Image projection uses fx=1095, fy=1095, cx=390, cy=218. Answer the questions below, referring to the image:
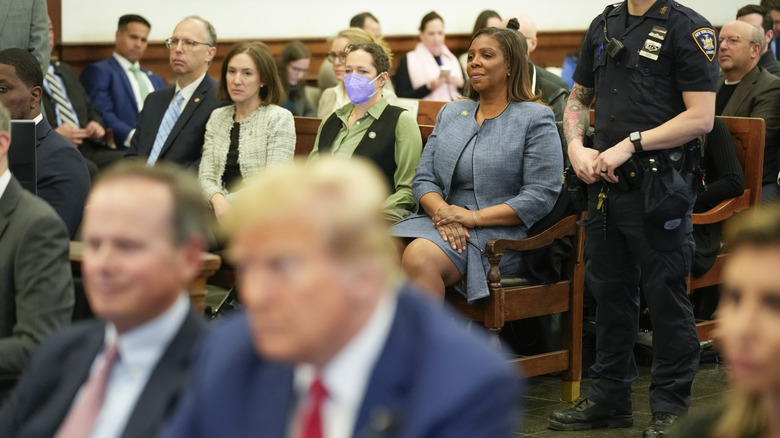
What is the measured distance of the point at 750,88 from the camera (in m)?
5.79

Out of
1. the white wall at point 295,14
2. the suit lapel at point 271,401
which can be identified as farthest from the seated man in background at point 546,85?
the suit lapel at point 271,401

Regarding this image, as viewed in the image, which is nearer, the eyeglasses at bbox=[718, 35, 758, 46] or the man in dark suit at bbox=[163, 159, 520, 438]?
the man in dark suit at bbox=[163, 159, 520, 438]

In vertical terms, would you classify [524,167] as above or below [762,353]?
below

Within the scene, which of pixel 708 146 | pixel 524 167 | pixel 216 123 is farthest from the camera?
pixel 216 123

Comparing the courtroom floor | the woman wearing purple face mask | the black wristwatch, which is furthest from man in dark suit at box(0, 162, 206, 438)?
the woman wearing purple face mask

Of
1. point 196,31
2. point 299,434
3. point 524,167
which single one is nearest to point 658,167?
point 524,167

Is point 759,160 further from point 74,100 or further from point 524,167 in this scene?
point 74,100

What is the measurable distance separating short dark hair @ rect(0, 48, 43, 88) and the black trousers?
2019 mm

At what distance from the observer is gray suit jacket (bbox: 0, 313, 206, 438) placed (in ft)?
5.71

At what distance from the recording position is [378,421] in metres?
1.35

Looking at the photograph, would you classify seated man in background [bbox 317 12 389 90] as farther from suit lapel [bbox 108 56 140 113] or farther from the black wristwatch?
the black wristwatch

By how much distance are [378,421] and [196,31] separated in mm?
4366

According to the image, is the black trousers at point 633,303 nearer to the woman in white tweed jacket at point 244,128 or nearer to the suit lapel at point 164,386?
the woman in white tweed jacket at point 244,128

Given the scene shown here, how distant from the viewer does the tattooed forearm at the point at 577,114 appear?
3838 millimetres
